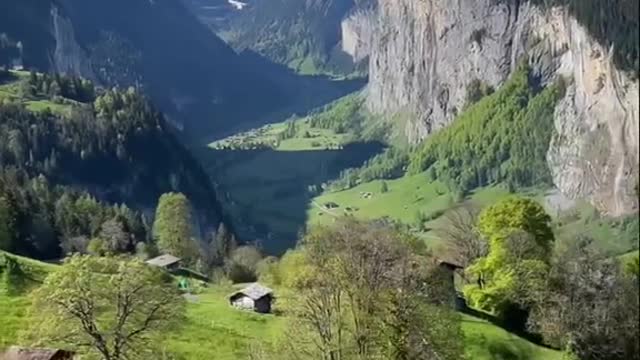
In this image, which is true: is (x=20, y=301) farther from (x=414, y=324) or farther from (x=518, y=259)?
(x=518, y=259)

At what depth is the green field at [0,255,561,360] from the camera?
201 feet

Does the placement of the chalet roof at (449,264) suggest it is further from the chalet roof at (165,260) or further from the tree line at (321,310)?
the chalet roof at (165,260)

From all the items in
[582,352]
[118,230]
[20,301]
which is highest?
[118,230]

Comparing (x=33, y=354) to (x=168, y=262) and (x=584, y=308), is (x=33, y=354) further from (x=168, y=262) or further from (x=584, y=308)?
(x=168, y=262)

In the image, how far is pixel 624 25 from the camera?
15.0m

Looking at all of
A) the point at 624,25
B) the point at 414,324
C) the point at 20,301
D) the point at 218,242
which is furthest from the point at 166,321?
the point at 218,242

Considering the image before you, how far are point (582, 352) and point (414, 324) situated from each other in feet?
93.7

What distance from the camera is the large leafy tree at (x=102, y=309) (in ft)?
145

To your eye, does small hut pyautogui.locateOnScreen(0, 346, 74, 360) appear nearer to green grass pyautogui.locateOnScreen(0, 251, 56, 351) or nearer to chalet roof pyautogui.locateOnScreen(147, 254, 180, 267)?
green grass pyautogui.locateOnScreen(0, 251, 56, 351)

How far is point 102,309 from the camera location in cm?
4584

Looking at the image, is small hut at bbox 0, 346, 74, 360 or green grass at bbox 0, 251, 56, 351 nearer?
small hut at bbox 0, 346, 74, 360

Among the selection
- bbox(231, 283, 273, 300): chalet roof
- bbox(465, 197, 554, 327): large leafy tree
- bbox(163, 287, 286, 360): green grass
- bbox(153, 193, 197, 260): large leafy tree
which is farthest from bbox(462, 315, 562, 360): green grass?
bbox(153, 193, 197, 260): large leafy tree

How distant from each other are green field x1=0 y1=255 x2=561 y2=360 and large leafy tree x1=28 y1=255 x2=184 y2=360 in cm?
619

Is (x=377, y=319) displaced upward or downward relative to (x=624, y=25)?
downward
